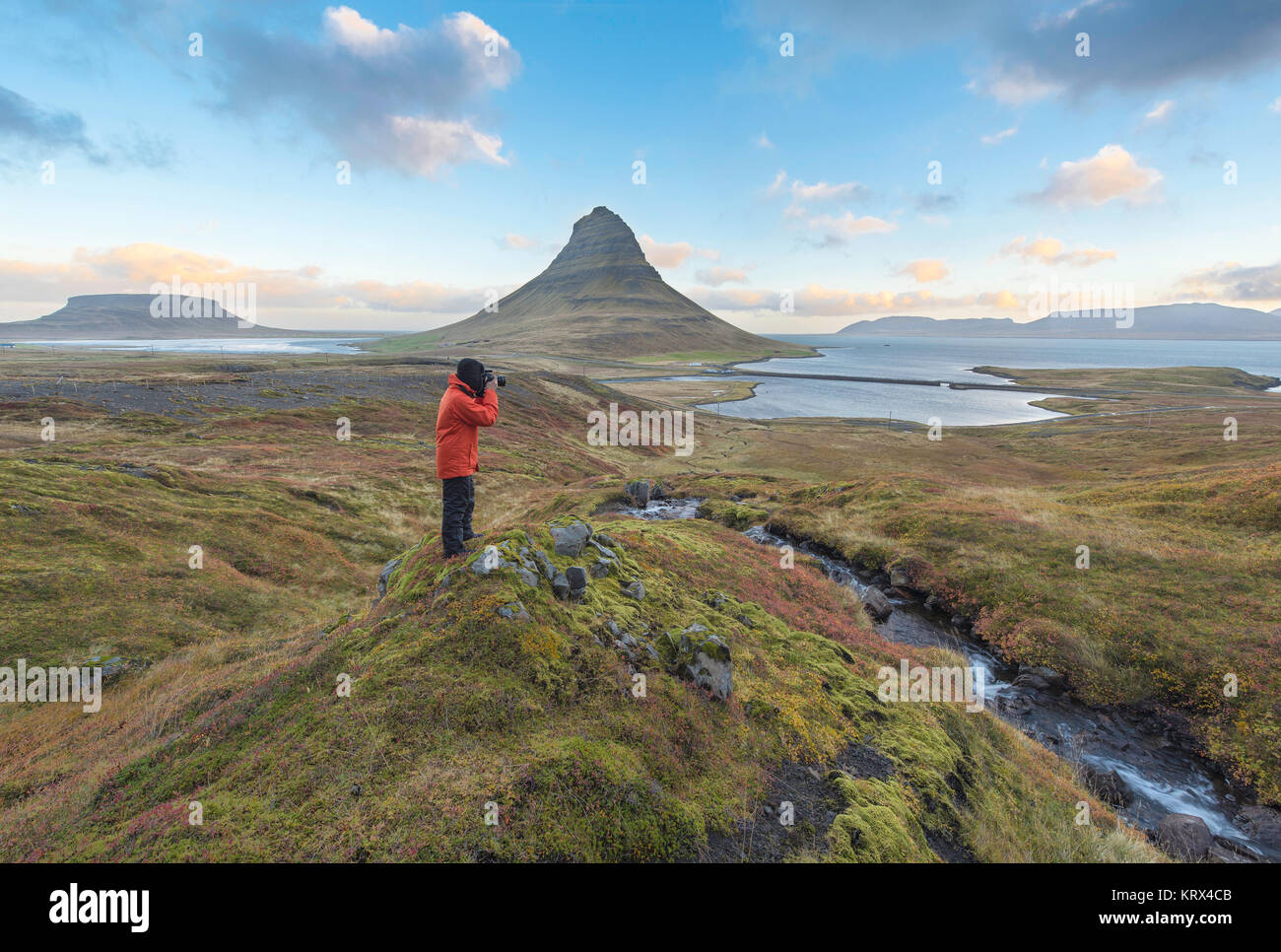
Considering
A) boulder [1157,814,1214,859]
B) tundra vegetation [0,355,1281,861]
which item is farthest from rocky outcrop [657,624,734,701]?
boulder [1157,814,1214,859]

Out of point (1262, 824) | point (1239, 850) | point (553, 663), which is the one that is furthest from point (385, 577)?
point (1262, 824)

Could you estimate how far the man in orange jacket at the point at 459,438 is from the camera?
11734mm

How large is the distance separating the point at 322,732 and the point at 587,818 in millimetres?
4284

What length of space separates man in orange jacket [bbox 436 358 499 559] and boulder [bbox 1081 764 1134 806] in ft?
59.4

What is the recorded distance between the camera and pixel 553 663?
9.64 metres

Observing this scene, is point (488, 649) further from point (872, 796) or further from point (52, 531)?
point (52, 531)

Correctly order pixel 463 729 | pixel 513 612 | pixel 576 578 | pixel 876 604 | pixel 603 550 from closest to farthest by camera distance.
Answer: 1. pixel 463 729
2. pixel 513 612
3. pixel 576 578
4. pixel 603 550
5. pixel 876 604

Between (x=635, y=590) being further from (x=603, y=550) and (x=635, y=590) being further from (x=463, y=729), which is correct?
(x=463, y=729)

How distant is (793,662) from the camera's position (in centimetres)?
1421

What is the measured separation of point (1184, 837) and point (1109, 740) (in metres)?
4.65

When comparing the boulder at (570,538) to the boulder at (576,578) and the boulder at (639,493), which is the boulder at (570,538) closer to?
the boulder at (576,578)

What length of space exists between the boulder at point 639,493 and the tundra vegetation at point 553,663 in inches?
120

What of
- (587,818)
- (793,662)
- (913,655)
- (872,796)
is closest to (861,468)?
(913,655)
